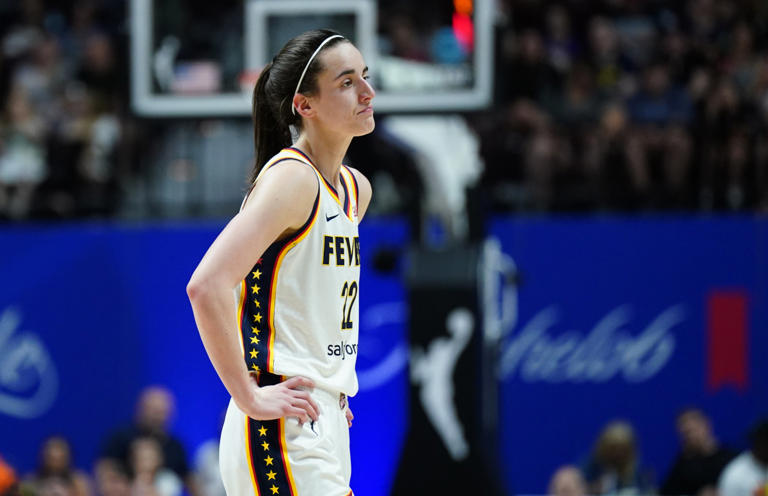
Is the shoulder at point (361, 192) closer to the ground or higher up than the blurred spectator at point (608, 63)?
closer to the ground

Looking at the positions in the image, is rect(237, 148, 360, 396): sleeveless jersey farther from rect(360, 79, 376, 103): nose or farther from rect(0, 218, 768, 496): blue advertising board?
rect(0, 218, 768, 496): blue advertising board

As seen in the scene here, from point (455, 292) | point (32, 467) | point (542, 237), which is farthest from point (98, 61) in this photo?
point (455, 292)

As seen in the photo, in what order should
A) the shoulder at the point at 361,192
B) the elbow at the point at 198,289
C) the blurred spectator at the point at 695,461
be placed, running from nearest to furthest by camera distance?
1. the elbow at the point at 198,289
2. the shoulder at the point at 361,192
3. the blurred spectator at the point at 695,461

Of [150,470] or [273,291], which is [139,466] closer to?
[150,470]

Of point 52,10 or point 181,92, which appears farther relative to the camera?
point 52,10

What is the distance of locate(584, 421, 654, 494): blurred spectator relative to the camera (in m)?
8.56

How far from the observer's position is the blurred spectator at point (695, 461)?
8.39 meters

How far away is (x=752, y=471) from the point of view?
25.4 feet

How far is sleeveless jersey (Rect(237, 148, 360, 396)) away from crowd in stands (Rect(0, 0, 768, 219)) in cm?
669

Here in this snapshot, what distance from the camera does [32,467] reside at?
1029cm

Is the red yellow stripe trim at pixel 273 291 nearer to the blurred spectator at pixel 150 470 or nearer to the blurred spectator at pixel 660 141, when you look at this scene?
the blurred spectator at pixel 150 470

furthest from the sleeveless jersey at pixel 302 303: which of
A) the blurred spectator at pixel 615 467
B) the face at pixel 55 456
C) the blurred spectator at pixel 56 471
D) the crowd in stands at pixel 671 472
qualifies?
the face at pixel 55 456

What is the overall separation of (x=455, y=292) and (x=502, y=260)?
2.27 metres

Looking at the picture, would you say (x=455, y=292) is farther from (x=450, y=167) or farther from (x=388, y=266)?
(x=450, y=167)
